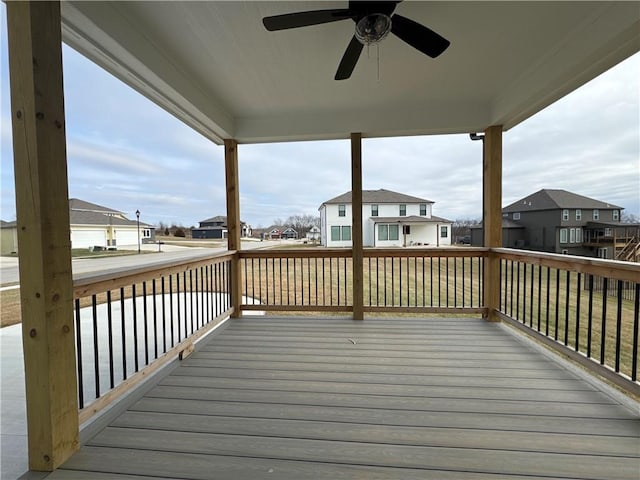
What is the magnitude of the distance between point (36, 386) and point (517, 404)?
2627 mm

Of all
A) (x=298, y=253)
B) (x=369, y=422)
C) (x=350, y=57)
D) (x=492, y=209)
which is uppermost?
(x=350, y=57)

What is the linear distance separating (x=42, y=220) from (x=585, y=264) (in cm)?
333

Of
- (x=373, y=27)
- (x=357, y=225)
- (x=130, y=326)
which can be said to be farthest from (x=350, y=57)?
(x=130, y=326)

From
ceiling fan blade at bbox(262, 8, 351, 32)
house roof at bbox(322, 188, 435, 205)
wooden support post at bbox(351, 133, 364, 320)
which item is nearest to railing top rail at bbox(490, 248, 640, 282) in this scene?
house roof at bbox(322, 188, 435, 205)

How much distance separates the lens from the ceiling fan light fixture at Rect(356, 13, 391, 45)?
1.70 m

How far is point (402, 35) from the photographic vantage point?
5.96 feet

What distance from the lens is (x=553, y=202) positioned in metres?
2.82

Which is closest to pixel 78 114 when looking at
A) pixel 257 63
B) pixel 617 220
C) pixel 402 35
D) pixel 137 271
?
pixel 137 271

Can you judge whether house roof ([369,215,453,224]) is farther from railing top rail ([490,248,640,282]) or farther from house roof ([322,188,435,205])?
railing top rail ([490,248,640,282])

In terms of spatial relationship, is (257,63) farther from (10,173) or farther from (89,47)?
(10,173)

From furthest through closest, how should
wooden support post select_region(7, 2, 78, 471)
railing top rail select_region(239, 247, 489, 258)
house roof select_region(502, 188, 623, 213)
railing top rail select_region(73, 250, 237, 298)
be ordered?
railing top rail select_region(239, 247, 489, 258), house roof select_region(502, 188, 623, 213), railing top rail select_region(73, 250, 237, 298), wooden support post select_region(7, 2, 78, 471)

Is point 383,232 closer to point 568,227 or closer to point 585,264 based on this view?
point 568,227

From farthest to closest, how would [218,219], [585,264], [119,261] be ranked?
[218,219] → [585,264] → [119,261]

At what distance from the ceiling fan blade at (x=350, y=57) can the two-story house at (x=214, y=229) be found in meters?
1.96
